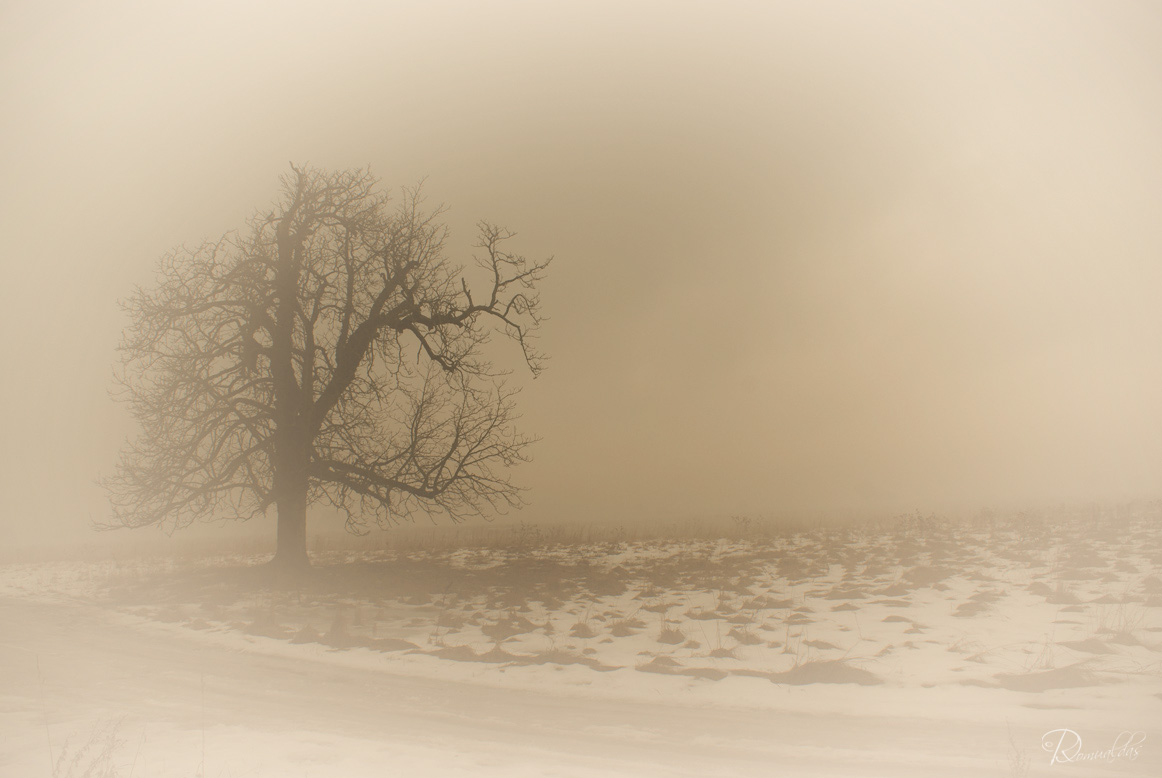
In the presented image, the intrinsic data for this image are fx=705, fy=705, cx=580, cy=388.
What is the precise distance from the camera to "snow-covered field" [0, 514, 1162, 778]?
18.5 feet

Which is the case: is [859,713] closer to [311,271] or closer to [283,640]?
[283,640]

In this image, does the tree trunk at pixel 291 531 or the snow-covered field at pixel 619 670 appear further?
the tree trunk at pixel 291 531

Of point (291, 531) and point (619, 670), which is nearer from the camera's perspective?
point (619, 670)

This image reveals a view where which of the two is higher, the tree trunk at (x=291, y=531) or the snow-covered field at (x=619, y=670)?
the tree trunk at (x=291, y=531)

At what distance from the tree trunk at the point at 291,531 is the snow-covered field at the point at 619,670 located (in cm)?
62

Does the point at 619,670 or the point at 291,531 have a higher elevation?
the point at 291,531

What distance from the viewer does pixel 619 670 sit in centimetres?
834

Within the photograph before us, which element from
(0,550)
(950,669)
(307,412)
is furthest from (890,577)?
(0,550)

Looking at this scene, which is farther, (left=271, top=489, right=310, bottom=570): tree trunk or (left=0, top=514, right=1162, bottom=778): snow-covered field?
(left=271, top=489, right=310, bottom=570): tree trunk

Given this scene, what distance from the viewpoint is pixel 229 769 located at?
534cm

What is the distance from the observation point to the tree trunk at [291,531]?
1559cm

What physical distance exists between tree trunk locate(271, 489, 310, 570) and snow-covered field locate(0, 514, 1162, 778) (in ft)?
2.02

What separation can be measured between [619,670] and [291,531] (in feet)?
33.1

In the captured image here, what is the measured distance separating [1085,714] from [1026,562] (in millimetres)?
7434
